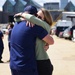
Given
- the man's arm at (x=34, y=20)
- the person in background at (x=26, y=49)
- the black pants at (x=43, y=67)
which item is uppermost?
the man's arm at (x=34, y=20)

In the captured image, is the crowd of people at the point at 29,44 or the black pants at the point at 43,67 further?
the black pants at the point at 43,67

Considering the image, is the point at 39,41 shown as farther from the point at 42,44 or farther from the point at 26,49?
the point at 26,49

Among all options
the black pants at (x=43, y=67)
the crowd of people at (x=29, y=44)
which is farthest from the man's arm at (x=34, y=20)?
the black pants at (x=43, y=67)

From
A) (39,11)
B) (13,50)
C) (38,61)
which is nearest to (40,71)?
(38,61)

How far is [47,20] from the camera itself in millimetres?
4594

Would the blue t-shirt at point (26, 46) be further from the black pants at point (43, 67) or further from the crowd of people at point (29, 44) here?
the black pants at point (43, 67)

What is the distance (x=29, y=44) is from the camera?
4395 mm

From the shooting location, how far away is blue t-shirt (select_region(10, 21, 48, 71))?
4367 millimetres

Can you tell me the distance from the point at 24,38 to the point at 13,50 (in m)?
0.24

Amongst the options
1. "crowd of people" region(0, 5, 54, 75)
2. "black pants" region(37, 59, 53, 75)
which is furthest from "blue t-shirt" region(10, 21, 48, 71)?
"black pants" region(37, 59, 53, 75)

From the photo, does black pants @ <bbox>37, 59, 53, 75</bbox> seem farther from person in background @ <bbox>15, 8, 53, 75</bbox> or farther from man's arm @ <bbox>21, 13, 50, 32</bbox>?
man's arm @ <bbox>21, 13, 50, 32</bbox>

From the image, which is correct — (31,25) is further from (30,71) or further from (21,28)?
(30,71)

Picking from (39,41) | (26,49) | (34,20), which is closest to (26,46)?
(26,49)

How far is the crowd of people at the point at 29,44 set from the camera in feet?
14.4
